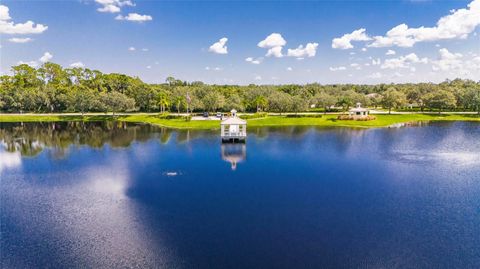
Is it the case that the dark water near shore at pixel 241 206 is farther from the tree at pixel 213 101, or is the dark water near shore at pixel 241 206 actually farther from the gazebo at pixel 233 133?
the tree at pixel 213 101

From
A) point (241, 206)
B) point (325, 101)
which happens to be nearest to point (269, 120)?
point (325, 101)

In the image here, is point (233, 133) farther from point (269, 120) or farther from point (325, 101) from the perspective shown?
point (325, 101)

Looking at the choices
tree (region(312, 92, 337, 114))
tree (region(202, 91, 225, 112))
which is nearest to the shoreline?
tree (region(312, 92, 337, 114))

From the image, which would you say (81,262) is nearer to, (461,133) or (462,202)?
(462,202)

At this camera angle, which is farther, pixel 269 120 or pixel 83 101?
pixel 83 101

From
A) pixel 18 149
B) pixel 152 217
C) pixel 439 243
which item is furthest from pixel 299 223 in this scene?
pixel 18 149

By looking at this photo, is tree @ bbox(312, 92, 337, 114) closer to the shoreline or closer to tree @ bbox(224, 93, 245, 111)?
the shoreline

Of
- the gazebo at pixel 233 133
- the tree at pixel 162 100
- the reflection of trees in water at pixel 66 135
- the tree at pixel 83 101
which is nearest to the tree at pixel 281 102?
the tree at pixel 162 100
